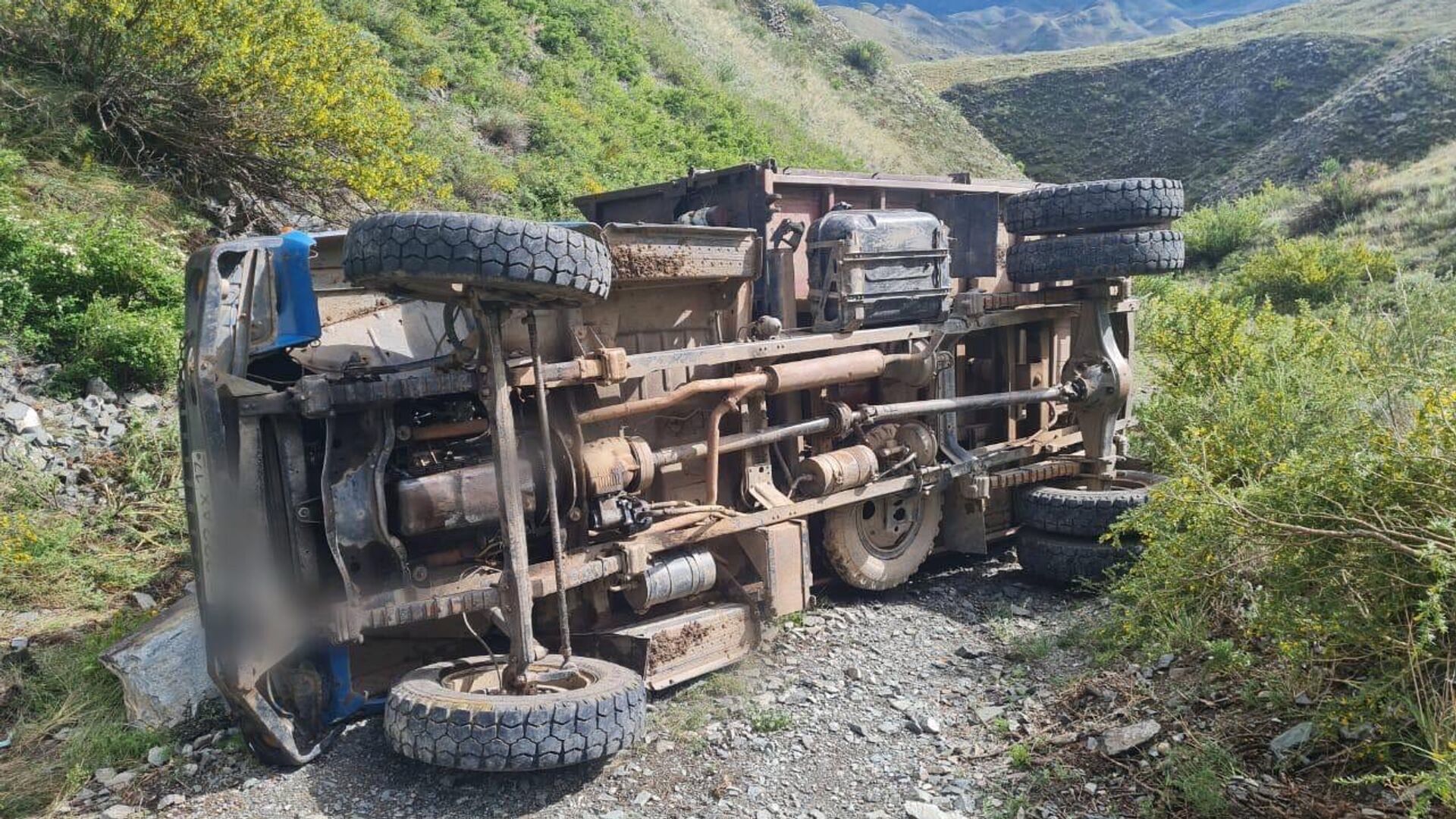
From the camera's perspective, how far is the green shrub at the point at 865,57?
96.7ft

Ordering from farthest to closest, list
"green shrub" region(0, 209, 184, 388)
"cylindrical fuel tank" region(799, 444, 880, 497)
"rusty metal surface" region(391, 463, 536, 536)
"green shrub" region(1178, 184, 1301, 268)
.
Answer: "green shrub" region(1178, 184, 1301, 268), "green shrub" region(0, 209, 184, 388), "cylindrical fuel tank" region(799, 444, 880, 497), "rusty metal surface" region(391, 463, 536, 536)

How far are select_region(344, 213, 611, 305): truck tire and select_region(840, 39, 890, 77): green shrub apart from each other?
89.4 ft

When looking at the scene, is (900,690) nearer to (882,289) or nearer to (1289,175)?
(882,289)

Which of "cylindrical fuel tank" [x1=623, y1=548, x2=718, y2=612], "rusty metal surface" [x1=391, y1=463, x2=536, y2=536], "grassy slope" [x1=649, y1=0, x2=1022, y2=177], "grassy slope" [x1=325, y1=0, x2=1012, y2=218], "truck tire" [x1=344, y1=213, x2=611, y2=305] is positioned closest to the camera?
"truck tire" [x1=344, y1=213, x2=611, y2=305]

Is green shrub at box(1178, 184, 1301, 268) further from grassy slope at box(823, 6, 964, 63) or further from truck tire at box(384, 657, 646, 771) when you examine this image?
grassy slope at box(823, 6, 964, 63)

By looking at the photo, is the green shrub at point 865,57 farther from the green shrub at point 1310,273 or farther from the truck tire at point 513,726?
the truck tire at point 513,726

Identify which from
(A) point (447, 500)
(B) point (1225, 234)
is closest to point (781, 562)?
(A) point (447, 500)

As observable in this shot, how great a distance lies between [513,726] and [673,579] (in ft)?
4.77

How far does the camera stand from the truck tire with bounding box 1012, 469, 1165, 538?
629 cm

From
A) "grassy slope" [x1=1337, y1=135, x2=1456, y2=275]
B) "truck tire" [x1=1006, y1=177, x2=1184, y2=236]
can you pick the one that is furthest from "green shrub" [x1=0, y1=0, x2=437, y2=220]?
"grassy slope" [x1=1337, y1=135, x2=1456, y2=275]

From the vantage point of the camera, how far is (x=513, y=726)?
369 centimetres

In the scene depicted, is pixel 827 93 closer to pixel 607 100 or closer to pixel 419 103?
pixel 607 100

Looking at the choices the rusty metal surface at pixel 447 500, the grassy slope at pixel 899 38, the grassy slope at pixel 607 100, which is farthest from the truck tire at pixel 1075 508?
the grassy slope at pixel 899 38

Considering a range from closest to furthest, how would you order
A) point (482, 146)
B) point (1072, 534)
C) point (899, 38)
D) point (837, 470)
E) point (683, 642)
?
1. point (683, 642)
2. point (837, 470)
3. point (1072, 534)
4. point (482, 146)
5. point (899, 38)
